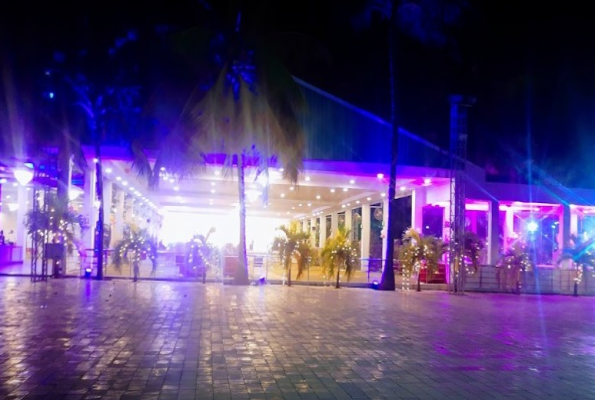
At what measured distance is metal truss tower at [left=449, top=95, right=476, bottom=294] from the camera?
66.3ft

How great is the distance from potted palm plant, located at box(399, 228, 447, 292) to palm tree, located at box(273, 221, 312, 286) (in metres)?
3.39

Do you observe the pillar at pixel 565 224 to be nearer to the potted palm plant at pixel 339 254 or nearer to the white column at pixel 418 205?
the white column at pixel 418 205

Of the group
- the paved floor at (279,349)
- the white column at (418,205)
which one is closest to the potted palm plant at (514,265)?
the white column at (418,205)

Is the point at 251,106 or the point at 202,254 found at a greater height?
the point at 251,106

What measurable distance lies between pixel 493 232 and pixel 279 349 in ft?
60.4

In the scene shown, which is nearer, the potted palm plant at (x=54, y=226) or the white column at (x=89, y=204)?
the potted palm plant at (x=54, y=226)

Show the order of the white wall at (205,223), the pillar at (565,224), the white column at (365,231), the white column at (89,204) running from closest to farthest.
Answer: the white column at (89,204) → the pillar at (565,224) → the white column at (365,231) → the white wall at (205,223)

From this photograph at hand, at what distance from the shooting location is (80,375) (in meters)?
7.08

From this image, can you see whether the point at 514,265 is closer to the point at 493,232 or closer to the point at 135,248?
the point at 493,232

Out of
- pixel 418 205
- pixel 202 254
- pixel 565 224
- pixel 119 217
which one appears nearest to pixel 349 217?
pixel 418 205

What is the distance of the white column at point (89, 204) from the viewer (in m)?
23.4

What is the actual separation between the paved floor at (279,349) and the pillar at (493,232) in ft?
30.7

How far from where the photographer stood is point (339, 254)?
20.1 meters

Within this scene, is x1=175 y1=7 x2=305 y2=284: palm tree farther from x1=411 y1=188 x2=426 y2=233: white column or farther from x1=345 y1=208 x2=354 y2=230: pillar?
x1=345 y1=208 x2=354 y2=230: pillar
